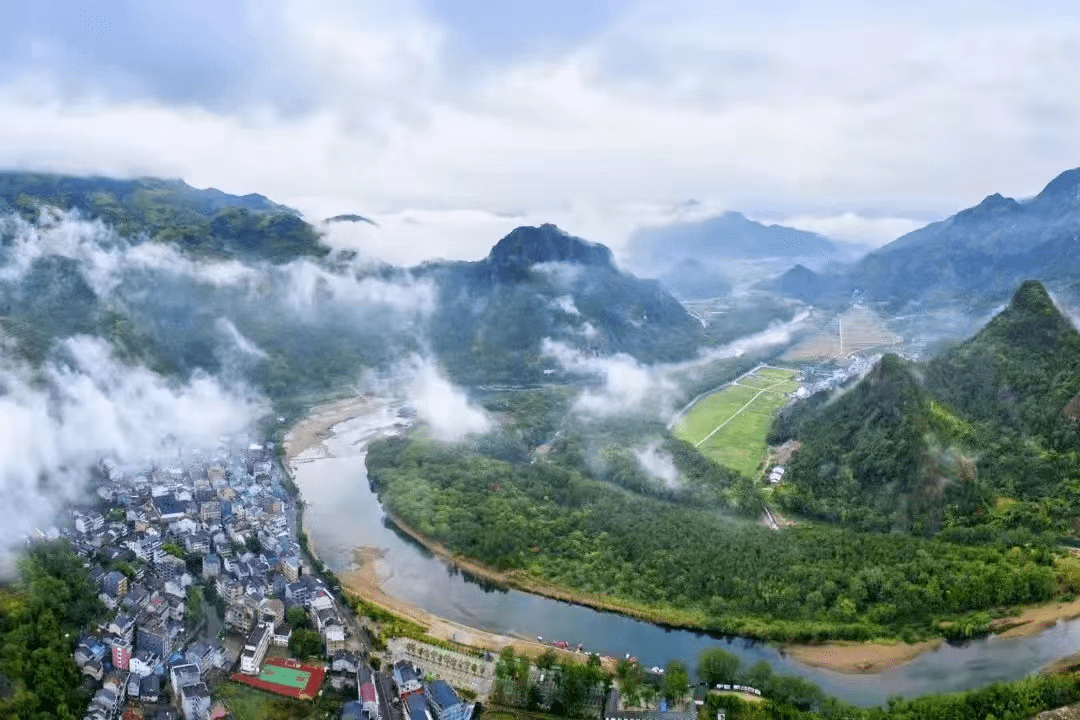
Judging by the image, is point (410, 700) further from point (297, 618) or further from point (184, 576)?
point (184, 576)

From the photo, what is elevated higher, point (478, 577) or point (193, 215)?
point (193, 215)

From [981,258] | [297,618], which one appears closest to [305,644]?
[297,618]

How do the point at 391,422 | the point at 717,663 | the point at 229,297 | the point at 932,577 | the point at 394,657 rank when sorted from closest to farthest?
the point at 717,663 → the point at 394,657 → the point at 932,577 → the point at 391,422 → the point at 229,297

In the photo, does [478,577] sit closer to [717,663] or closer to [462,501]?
[462,501]

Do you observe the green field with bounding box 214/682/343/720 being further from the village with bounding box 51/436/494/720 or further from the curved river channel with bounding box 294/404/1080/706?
the curved river channel with bounding box 294/404/1080/706

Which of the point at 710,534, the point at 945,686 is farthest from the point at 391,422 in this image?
the point at 945,686

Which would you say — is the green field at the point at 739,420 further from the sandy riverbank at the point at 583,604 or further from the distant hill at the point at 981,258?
the distant hill at the point at 981,258
